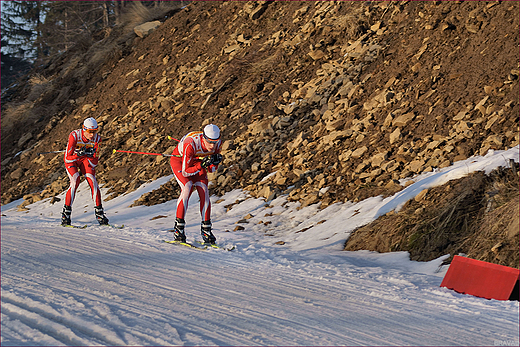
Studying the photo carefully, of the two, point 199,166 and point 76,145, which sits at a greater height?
point 76,145

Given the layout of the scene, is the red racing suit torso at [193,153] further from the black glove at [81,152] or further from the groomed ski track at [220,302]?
the black glove at [81,152]

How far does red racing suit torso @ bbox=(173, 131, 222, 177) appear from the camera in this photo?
26.6 ft

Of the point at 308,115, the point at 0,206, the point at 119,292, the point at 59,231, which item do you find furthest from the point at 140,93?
the point at 119,292

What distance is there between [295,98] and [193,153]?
724 centimetres

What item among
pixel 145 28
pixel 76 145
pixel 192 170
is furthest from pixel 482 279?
pixel 145 28

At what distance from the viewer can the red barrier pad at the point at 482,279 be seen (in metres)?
5.33

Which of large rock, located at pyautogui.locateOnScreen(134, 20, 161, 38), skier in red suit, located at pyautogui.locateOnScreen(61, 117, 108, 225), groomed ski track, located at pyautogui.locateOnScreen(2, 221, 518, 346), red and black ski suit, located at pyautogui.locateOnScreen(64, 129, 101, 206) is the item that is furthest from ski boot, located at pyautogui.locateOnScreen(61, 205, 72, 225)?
large rock, located at pyautogui.locateOnScreen(134, 20, 161, 38)

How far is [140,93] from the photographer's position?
20188 millimetres

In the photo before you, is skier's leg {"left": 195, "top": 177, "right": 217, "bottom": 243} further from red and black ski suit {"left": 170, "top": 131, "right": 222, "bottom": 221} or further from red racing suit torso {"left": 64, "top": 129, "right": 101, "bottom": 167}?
red racing suit torso {"left": 64, "top": 129, "right": 101, "bottom": 167}

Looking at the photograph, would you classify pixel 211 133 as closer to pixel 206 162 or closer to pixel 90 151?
pixel 206 162

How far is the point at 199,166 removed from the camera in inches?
324

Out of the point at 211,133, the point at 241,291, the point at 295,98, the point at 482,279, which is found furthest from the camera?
the point at 295,98

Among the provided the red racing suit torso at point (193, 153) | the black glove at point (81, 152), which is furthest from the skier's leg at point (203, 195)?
the black glove at point (81, 152)

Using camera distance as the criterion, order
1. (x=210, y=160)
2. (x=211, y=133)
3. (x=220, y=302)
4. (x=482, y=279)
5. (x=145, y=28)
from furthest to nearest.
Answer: (x=145, y=28)
(x=210, y=160)
(x=211, y=133)
(x=482, y=279)
(x=220, y=302)
